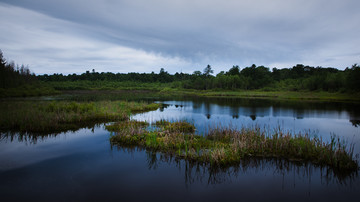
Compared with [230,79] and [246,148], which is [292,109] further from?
[230,79]

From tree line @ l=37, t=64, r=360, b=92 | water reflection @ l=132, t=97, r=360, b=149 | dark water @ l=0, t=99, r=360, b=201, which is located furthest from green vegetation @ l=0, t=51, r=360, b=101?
dark water @ l=0, t=99, r=360, b=201

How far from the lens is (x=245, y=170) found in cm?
1029

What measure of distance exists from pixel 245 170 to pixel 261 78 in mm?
141618

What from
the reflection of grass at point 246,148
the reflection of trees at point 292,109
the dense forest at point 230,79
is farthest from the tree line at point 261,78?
the reflection of grass at point 246,148

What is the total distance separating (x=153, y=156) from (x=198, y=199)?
4798mm

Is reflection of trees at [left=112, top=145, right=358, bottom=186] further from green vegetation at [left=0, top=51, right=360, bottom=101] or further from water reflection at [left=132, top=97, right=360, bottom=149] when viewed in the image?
green vegetation at [left=0, top=51, right=360, bottom=101]

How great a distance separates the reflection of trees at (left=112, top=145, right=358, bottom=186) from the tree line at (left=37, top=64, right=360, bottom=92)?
71692 millimetres

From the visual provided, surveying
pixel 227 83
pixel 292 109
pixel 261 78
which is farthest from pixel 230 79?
pixel 292 109

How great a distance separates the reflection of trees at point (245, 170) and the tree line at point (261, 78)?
235ft

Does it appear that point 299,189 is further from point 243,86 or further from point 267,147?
point 243,86

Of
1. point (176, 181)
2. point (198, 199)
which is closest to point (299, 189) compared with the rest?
point (198, 199)

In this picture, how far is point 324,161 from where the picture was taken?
10711 millimetres

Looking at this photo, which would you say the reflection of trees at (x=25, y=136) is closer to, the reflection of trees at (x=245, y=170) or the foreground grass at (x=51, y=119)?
the foreground grass at (x=51, y=119)

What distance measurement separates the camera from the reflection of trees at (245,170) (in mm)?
9406
